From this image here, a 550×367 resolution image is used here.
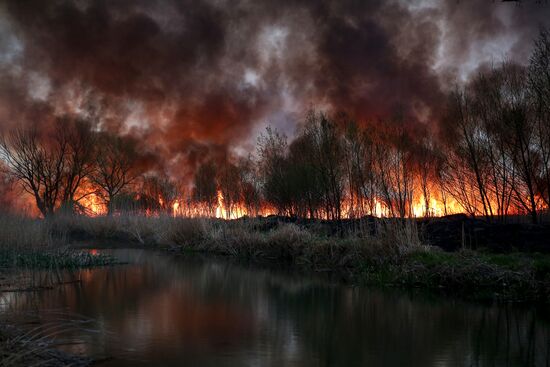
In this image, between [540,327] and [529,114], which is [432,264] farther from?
[529,114]

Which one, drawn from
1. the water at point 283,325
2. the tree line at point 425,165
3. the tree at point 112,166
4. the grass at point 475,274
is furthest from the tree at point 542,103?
the tree at point 112,166

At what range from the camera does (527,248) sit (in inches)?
441

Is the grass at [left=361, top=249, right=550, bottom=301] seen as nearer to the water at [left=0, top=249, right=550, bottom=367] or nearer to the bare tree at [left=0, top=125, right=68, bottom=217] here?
the water at [left=0, top=249, right=550, bottom=367]

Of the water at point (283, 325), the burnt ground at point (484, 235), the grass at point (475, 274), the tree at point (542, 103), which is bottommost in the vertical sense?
the water at point (283, 325)

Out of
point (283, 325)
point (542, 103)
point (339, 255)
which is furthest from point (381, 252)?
point (542, 103)

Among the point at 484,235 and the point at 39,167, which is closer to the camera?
the point at 484,235

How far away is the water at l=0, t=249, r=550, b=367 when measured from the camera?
5.25 m

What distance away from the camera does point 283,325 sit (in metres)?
6.91

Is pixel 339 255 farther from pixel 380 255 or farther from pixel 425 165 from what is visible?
pixel 425 165

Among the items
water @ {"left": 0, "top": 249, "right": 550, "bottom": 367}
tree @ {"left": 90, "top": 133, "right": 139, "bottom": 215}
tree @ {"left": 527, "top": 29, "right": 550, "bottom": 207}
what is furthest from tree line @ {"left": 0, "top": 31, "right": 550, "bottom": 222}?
tree @ {"left": 90, "top": 133, "right": 139, "bottom": 215}

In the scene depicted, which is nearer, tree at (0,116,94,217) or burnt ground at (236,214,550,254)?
burnt ground at (236,214,550,254)

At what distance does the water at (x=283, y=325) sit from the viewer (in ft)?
17.2

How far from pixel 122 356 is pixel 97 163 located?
37.9 m

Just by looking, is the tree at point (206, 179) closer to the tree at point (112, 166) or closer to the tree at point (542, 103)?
the tree at point (112, 166)
